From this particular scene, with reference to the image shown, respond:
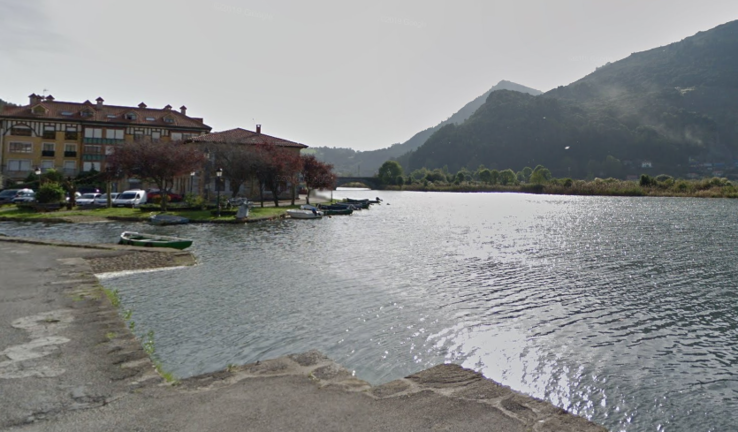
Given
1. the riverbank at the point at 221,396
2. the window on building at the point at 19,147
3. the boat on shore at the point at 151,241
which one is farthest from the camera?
the window on building at the point at 19,147

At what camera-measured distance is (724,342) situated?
14086mm

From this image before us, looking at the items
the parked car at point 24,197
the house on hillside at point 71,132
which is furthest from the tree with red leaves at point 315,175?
the parked car at point 24,197

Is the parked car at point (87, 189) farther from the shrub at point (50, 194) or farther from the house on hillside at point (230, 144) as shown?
the shrub at point (50, 194)

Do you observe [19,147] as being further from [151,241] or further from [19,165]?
[151,241]

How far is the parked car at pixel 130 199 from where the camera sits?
55469mm

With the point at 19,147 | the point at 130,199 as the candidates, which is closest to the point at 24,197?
the point at 130,199

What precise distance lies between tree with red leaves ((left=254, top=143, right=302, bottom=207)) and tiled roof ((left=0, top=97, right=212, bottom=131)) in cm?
2713

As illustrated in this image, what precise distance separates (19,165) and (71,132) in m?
9.23

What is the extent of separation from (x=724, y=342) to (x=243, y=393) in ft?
47.2

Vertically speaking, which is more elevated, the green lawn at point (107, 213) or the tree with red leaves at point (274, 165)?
the tree with red leaves at point (274, 165)

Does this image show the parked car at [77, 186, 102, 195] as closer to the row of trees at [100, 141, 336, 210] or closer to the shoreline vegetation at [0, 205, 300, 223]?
the row of trees at [100, 141, 336, 210]

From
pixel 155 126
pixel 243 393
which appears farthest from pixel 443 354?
pixel 155 126

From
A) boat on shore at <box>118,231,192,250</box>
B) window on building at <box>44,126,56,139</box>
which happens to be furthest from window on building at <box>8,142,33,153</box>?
boat on shore at <box>118,231,192,250</box>

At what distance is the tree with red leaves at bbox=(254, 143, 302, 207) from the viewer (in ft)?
195
